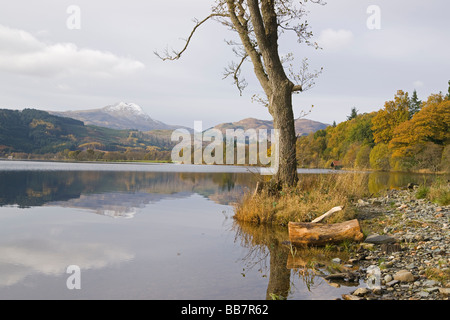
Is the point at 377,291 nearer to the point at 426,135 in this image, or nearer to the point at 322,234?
the point at 322,234

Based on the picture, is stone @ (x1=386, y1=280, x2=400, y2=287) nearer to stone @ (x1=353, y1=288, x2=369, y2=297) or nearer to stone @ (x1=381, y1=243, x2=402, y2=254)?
stone @ (x1=353, y1=288, x2=369, y2=297)

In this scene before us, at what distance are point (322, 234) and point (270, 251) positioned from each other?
1.17m

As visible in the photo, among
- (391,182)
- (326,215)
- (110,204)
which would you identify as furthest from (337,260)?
(391,182)

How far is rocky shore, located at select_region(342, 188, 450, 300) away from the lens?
4.04 meters

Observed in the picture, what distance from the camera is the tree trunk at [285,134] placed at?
10.3m

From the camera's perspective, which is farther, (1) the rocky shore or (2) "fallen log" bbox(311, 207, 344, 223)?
(2) "fallen log" bbox(311, 207, 344, 223)

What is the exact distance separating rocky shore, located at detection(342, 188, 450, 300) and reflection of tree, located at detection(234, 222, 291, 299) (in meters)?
0.86

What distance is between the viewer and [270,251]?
629cm

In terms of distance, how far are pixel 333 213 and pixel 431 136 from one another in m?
47.3

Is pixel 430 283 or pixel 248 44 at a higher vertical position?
pixel 248 44

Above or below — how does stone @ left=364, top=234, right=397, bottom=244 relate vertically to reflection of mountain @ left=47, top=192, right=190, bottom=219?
above

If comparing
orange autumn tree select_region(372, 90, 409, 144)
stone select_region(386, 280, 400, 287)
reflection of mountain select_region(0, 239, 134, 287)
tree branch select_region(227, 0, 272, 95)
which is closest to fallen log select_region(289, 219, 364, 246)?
stone select_region(386, 280, 400, 287)

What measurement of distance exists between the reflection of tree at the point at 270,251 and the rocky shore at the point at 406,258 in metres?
0.86

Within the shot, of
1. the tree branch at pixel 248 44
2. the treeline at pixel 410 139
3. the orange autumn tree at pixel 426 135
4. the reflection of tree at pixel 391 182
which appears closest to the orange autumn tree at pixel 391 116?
the treeline at pixel 410 139
